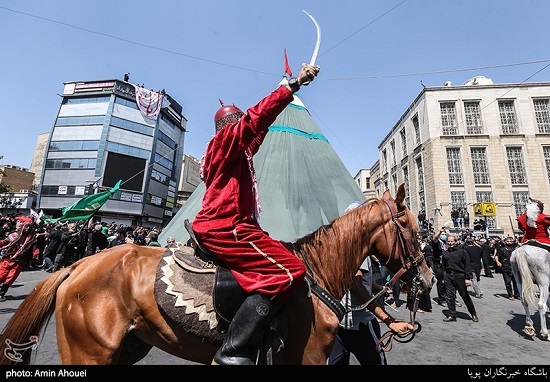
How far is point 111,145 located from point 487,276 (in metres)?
41.9

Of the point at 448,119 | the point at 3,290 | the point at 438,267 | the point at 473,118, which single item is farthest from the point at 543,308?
the point at 473,118

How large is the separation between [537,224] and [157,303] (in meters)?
7.26

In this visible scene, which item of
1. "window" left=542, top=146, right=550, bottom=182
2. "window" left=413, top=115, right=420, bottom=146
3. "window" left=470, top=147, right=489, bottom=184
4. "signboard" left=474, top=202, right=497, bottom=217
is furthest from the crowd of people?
"window" left=542, top=146, right=550, bottom=182

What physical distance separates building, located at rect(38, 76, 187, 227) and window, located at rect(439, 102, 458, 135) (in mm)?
32434

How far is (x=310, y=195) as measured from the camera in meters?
8.09

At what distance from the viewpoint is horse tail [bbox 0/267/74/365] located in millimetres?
1976

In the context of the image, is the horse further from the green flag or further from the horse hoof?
the green flag

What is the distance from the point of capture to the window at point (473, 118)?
1181 inches

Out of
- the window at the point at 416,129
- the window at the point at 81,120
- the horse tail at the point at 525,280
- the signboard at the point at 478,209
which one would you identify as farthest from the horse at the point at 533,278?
the window at the point at 81,120

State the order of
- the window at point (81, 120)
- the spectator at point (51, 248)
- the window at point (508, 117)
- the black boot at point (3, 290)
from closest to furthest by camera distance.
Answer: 1. the black boot at point (3, 290)
2. the spectator at point (51, 248)
3. the window at point (508, 117)
4. the window at point (81, 120)

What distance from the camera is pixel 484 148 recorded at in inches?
1153

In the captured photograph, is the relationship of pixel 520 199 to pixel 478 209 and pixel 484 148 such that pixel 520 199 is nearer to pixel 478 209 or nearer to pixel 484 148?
pixel 478 209

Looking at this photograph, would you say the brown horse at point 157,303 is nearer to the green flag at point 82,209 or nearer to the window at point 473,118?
the green flag at point 82,209

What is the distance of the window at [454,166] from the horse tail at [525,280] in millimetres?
26307
